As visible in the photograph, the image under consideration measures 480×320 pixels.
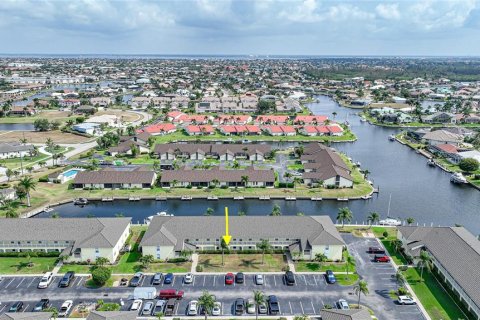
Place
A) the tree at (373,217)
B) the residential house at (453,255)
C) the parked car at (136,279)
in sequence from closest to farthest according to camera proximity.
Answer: the residential house at (453,255) → the parked car at (136,279) → the tree at (373,217)

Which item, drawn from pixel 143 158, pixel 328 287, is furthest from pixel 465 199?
pixel 143 158

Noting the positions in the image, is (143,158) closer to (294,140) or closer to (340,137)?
(294,140)

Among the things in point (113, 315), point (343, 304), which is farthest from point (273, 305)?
point (113, 315)

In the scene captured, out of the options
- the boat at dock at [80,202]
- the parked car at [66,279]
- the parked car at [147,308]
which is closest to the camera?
the parked car at [147,308]

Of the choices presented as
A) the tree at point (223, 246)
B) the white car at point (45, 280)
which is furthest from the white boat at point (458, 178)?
the white car at point (45, 280)

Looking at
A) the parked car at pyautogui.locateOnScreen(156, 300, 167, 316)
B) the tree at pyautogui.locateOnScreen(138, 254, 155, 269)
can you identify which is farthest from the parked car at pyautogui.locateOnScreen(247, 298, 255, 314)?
the tree at pyautogui.locateOnScreen(138, 254, 155, 269)

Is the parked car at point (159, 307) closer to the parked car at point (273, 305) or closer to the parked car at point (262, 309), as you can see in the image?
the parked car at point (262, 309)

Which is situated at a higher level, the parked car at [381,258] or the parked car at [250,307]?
the parked car at [381,258]
